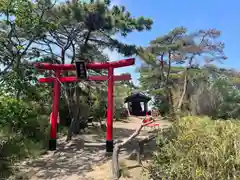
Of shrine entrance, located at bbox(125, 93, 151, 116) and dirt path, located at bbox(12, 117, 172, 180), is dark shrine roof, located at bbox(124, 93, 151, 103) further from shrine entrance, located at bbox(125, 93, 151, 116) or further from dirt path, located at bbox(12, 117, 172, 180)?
dirt path, located at bbox(12, 117, 172, 180)

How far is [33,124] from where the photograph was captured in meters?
9.05

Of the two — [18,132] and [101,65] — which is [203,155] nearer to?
[101,65]

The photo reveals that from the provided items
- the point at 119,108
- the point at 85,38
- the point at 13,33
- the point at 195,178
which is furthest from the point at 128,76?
the point at 119,108

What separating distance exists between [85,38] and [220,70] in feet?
42.3

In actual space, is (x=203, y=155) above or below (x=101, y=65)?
below

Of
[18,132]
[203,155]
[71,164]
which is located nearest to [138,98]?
[18,132]

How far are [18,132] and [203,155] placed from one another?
6683mm

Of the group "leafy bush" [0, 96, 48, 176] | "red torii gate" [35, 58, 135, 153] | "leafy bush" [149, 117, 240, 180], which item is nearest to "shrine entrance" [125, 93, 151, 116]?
"leafy bush" [0, 96, 48, 176]

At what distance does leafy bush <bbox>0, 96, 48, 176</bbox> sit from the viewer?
6394mm

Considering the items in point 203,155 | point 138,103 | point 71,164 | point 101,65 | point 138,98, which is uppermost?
point 101,65

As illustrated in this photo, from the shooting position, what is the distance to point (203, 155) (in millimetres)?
3576

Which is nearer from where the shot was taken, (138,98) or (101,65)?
(101,65)

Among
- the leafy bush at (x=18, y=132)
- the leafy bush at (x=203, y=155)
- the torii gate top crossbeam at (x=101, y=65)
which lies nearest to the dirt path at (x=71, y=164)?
the leafy bush at (x=18, y=132)

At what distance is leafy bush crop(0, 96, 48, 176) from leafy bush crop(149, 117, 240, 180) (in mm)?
3858
